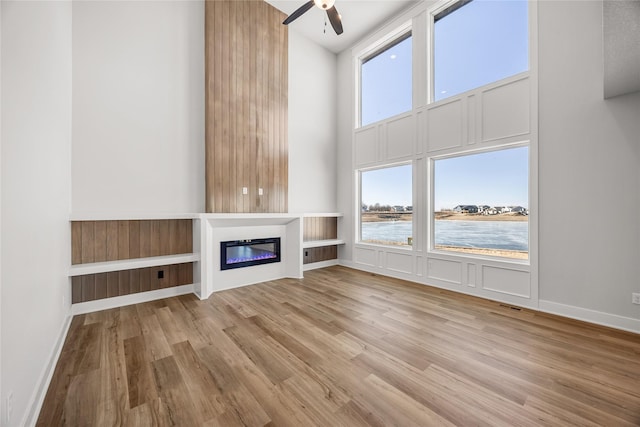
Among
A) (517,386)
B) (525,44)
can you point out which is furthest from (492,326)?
(525,44)

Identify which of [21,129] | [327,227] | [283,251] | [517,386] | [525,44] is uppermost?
[525,44]

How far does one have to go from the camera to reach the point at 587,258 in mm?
2924

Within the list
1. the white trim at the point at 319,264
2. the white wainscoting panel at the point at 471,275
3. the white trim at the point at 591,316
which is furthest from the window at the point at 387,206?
the white trim at the point at 591,316

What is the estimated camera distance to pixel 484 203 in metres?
3.83

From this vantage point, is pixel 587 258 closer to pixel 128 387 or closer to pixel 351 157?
pixel 351 157

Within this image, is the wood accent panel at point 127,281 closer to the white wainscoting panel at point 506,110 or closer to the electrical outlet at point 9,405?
the electrical outlet at point 9,405

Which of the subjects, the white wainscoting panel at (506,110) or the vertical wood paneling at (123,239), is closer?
the white wainscoting panel at (506,110)

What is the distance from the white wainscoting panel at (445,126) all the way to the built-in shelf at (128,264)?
4081 mm

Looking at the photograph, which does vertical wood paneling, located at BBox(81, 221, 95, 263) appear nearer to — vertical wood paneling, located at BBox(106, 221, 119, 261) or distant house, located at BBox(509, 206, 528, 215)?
vertical wood paneling, located at BBox(106, 221, 119, 261)

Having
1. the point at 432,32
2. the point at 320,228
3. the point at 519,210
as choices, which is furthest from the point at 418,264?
the point at 432,32

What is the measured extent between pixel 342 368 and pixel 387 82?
5054 mm

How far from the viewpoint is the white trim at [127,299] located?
3202 millimetres

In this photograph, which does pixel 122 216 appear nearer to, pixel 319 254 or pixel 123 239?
pixel 123 239

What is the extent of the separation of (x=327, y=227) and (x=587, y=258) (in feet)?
13.5
